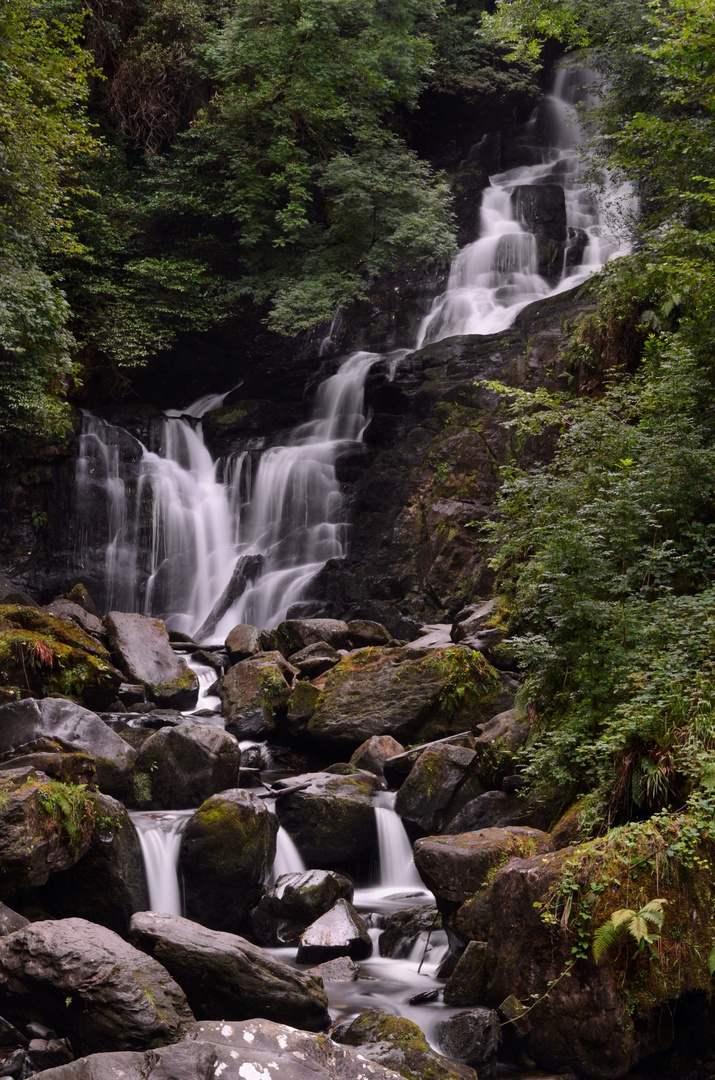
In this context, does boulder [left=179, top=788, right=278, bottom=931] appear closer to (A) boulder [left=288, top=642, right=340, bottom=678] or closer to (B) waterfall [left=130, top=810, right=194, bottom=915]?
(B) waterfall [left=130, top=810, right=194, bottom=915]

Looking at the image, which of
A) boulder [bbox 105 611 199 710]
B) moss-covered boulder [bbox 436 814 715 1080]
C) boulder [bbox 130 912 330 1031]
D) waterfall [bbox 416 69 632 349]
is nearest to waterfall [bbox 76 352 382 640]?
boulder [bbox 105 611 199 710]

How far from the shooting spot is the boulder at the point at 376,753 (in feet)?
31.2

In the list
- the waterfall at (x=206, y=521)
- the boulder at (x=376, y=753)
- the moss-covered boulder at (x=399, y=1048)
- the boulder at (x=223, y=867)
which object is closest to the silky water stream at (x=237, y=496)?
the waterfall at (x=206, y=521)

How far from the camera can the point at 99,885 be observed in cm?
683

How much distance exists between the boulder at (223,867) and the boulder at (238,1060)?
2855mm

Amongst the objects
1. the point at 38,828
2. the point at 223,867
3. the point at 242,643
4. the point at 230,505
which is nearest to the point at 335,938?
the point at 223,867

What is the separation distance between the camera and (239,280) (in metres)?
22.2

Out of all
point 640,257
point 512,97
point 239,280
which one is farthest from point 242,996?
point 512,97

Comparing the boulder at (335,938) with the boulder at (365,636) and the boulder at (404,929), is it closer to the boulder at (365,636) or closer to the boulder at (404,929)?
the boulder at (404,929)

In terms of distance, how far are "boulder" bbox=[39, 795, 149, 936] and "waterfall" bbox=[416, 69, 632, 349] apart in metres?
14.6

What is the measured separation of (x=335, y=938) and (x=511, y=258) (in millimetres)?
18880

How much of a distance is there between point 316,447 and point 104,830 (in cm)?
1250

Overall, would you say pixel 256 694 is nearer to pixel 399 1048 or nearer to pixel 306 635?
pixel 306 635

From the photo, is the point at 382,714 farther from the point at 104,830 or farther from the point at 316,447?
the point at 316,447
